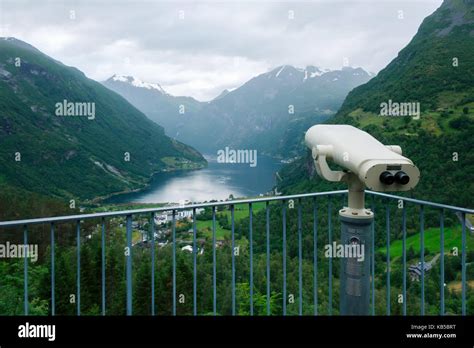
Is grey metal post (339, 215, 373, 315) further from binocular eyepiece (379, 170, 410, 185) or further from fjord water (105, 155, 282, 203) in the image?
fjord water (105, 155, 282, 203)

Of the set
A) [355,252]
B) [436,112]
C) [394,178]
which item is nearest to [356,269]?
[355,252]

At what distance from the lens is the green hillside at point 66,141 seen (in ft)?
250

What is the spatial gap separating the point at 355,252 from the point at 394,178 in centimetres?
58

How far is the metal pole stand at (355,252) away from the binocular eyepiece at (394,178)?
384 mm

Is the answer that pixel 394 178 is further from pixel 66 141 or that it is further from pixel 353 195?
pixel 66 141

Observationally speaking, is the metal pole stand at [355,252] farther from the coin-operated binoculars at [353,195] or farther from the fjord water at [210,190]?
the fjord water at [210,190]

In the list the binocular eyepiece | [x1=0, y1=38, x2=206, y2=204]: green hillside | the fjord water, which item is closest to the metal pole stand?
the binocular eyepiece

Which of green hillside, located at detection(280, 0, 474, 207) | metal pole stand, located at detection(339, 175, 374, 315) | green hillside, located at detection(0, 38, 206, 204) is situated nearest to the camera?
metal pole stand, located at detection(339, 175, 374, 315)

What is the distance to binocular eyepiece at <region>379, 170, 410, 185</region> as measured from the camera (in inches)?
84.5

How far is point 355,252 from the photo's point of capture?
8.21ft

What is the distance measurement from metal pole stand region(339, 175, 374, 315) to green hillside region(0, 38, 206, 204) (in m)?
63.4

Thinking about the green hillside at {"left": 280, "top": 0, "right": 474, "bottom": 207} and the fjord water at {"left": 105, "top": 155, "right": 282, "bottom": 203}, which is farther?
the fjord water at {"left": 105, "top": 155, "right": 282, "bottom": 203}

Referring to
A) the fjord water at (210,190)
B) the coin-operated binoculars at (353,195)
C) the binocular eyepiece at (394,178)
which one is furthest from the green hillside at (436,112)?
the binocular eyepiece at (394,178)
